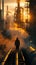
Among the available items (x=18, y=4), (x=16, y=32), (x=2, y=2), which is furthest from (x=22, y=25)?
(x=2, y=2)

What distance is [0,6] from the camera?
71.8 ft

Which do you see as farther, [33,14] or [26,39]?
[33,14]

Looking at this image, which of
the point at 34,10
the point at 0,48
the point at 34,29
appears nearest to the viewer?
the point at 0,48

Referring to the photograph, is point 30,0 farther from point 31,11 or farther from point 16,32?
point 16,32

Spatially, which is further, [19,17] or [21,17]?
[21,17]

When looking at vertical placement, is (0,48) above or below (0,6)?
below

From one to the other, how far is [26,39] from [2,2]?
18.7 ft

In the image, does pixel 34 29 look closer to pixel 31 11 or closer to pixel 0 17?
pixel 31 11

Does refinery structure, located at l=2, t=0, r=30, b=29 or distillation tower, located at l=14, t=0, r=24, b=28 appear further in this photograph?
refinery structure, located at l=2, t=0, r=30, b=29

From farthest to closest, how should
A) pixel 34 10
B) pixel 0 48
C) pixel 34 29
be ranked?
1. pixel 34 10
2. pixel 34 29
3. pixel 0 48

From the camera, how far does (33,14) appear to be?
21969 mm

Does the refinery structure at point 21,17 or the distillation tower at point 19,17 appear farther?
the refinery structure at point 21,17

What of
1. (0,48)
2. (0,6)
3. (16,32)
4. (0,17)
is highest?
(0,6)

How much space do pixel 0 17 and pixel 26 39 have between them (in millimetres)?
3985
